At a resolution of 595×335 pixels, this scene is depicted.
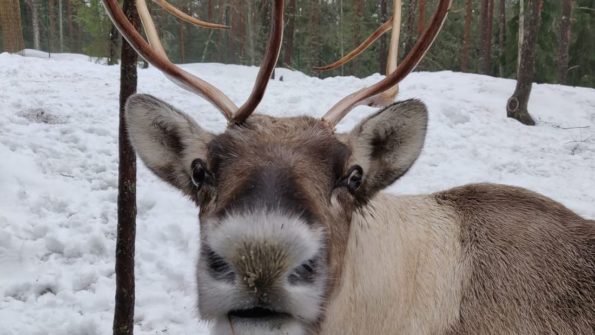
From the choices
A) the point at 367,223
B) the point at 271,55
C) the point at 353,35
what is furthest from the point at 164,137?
the point at 353,35

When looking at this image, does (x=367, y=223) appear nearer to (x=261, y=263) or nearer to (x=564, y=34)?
(x=261, y=263)

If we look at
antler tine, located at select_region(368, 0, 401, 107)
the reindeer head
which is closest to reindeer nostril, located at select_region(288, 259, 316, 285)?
the reindeer head

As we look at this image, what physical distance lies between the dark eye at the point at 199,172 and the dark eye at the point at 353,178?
0.55 meters

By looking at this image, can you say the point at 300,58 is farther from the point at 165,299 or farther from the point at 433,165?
the point at 165,299

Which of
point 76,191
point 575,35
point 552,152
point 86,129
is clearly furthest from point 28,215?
point 575,35

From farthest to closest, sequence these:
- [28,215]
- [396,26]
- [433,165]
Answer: [433,165] < [28,215] < [396,26]

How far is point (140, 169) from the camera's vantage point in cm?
726

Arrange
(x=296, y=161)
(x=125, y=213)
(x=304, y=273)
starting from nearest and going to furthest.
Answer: (x=304, y=273) → (x=296, y=161) → (x=125, y=213)

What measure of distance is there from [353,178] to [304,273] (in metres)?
0.64

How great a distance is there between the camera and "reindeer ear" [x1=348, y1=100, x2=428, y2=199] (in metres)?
2.32

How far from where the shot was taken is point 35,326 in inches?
167

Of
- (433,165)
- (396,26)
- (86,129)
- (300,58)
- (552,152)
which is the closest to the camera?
(396,26)

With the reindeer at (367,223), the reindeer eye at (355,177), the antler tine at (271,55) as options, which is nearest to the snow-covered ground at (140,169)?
the reindeer at (367,223)

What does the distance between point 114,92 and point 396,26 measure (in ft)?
29.9
